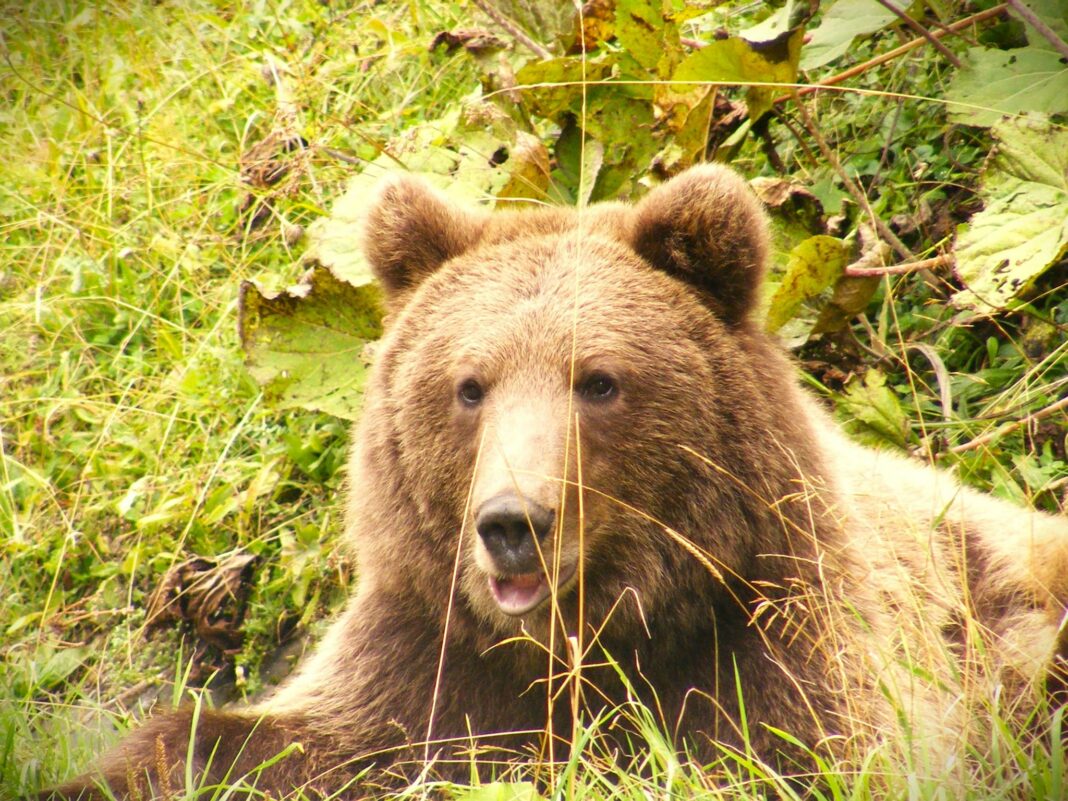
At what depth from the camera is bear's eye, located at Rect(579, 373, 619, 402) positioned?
3.81 meters

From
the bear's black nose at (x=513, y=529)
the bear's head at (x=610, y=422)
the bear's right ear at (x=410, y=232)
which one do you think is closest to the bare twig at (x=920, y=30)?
the bear's head at (x=610, y=422)

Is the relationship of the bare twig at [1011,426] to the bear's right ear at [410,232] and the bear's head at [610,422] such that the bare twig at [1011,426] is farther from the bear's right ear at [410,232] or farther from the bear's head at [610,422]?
the bear's right ear at [410,232]

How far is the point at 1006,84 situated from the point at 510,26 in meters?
2.53

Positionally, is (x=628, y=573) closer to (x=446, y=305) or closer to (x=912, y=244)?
(x=446, y=305)

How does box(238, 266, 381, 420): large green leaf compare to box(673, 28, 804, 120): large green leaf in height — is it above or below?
below

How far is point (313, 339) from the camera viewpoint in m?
5.54

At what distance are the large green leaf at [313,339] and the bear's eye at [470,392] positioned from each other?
159 centimetres

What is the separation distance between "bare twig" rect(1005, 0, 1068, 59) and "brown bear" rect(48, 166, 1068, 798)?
198cm

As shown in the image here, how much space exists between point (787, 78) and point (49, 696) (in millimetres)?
4210

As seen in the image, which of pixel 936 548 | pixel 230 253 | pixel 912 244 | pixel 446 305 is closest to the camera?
pixel 446 305

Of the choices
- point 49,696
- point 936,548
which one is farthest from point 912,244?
point 49,696

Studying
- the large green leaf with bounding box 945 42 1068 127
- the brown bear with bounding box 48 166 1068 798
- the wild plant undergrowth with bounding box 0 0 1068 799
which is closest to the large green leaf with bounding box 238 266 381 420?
the wild plant undergrowth with bounding box 0 0 1068 799

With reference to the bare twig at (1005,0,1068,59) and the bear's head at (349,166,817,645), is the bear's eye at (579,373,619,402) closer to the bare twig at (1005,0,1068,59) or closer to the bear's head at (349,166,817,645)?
the bear's head at (349,166,817,645)

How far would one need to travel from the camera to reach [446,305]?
4.14 meters
